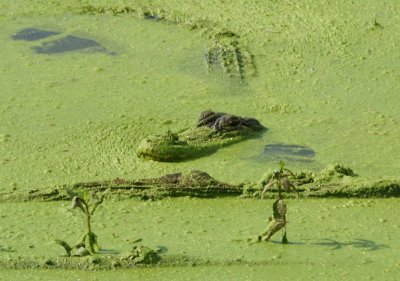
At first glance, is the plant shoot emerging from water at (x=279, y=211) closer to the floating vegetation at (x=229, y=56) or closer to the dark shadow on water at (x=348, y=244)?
the dark shadow on water at (x=348, y=244)

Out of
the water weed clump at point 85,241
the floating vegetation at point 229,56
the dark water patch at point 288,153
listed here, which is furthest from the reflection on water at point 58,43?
the water weed clump at point 85,241

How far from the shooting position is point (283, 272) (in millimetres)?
3055

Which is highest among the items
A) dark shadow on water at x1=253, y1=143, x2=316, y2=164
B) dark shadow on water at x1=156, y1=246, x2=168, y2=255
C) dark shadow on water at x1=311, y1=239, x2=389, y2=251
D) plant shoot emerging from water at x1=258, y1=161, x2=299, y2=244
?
dark shadow on water at x1=253, y1=143, x2=316, y2=164

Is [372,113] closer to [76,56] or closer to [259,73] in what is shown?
[259,73]

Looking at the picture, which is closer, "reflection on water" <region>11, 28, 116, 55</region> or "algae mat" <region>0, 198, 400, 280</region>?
"algae mat" <region>0, 198, 400, 280</region>

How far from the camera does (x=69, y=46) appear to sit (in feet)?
15.4

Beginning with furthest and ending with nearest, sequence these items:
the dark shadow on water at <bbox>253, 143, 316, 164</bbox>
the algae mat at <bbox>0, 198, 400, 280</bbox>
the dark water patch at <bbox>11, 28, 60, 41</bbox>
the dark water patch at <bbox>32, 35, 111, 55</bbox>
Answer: the dark water patch at <bbox>11, 28, 60, 41</bbox> < the dark water patch at <bbox>32, 35, 111, 55</bbox> < the dark shadow on water at <bbox>253, 143, 316, 164</bbox> < the algae mat at <bbox>0, 198, 400, 280</bbox>

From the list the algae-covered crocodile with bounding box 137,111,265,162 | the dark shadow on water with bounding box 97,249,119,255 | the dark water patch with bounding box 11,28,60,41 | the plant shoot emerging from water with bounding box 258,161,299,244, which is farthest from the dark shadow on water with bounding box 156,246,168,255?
the dark water patch with bounding box 11,28,60,41

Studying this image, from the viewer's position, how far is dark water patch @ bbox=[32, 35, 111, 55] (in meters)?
4.65

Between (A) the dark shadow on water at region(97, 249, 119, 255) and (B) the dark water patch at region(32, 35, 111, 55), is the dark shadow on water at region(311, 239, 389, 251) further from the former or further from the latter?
(B) the dark water patch at region(32, 35, 111, 55)

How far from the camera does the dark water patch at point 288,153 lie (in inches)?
149

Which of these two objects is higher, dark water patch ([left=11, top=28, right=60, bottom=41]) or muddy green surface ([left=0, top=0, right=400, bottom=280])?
dark water patch ([left=11, top=28, right=60, bottom=41])

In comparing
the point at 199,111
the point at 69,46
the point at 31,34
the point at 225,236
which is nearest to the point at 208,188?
the point at 225,236

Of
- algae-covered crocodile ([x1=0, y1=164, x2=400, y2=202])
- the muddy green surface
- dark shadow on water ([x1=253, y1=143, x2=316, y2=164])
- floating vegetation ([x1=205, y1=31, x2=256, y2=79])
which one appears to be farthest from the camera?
floating vegetation ([x1=205, y1=31, x2=256, y2=79])
